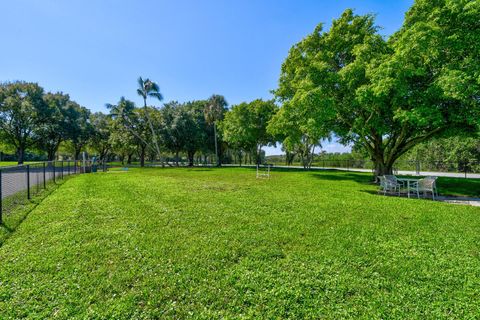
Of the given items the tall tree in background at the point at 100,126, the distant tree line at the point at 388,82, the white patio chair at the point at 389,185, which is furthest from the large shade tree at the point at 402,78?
the tall tree in background at the point at 100,126

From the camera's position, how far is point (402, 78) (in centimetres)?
836

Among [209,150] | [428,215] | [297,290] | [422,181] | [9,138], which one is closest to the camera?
[297,290]

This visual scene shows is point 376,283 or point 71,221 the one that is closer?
Answer: point 376,283

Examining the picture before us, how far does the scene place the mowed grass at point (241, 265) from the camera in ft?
7.70

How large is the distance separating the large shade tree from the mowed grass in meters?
4.84

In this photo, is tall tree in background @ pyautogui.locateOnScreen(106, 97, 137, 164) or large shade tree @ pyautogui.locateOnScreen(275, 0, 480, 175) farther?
tall tree in background @ pyautogui.locateOnScreen(106, 97, 137, 164)

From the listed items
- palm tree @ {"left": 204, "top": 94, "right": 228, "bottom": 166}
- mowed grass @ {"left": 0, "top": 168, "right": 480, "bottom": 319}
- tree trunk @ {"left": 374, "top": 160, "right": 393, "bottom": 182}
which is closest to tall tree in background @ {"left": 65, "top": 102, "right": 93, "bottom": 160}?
palm tree @ {"left": 204, "top": 94, "right": 228, "bottom": 166}

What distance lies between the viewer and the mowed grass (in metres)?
2.35

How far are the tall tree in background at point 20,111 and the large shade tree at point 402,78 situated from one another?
102ft

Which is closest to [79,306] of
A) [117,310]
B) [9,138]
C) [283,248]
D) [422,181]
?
[117,310]

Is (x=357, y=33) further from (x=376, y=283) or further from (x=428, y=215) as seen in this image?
(x=376, y=283)

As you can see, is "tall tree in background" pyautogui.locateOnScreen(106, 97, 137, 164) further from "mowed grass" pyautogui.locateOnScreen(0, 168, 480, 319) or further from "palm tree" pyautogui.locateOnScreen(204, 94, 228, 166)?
"mowed grass" pyautogui.locateOnScreen(0, 168, 480, 319)

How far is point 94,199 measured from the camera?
23.8 feet

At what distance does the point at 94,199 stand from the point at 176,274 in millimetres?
5848
